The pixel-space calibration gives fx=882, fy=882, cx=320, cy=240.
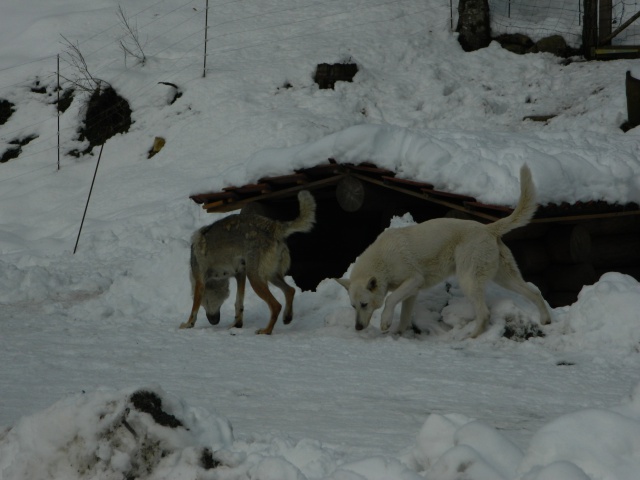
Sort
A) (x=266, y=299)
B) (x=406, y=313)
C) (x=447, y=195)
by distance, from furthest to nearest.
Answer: (x=447, y=195) < (x=266, y=299) < (x=406, y=313)

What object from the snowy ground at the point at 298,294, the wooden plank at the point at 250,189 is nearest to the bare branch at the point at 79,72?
the snowy ground at the point at 298,294

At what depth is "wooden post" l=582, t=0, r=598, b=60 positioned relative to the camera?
2211 centimetres

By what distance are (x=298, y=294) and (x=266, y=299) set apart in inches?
36.6

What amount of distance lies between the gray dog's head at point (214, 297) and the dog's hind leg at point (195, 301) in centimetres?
18

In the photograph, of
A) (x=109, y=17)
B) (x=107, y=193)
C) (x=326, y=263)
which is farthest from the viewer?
(x=109, y=17)

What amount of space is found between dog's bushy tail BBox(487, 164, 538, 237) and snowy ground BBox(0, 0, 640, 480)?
0.79 m

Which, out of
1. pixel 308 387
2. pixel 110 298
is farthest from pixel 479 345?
pixel 110 298

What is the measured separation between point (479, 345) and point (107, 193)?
12.9 meters

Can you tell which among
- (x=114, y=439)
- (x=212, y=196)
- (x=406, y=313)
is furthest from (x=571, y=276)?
(x=114, y=439)

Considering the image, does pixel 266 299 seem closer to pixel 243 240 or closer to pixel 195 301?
pixel 243 240

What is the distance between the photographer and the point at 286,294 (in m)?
10.7

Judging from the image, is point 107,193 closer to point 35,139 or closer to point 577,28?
point 35,139

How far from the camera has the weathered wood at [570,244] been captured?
11.0 m

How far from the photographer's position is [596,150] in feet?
37.9
